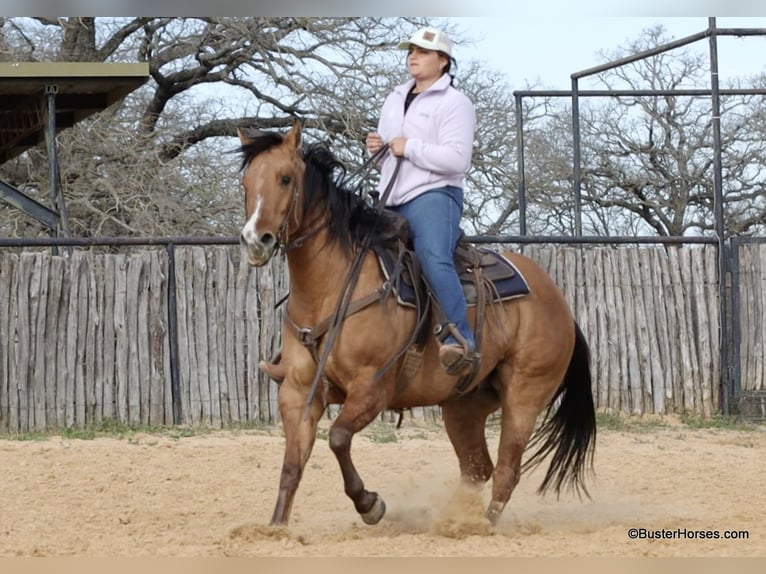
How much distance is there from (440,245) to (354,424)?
1.12 m

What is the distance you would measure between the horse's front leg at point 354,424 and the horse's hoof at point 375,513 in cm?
6

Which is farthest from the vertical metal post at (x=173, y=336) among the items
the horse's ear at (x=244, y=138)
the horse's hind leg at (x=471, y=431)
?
the horse's ear at (x=244, y=138)

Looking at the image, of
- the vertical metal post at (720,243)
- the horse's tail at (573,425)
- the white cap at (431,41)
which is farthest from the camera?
the vertical metal post at (720,243)

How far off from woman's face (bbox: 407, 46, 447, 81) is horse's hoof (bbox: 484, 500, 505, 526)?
247 centimetres

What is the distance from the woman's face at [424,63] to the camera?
255 inches

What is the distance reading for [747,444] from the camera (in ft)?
35.6

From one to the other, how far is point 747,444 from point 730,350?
164 cm

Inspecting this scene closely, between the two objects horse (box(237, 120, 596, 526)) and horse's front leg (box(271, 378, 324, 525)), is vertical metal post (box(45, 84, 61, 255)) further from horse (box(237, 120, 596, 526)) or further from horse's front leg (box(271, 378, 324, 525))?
horse's front leg (box(271, 378, 324, 525))

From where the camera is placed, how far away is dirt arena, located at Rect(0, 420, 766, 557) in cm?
574

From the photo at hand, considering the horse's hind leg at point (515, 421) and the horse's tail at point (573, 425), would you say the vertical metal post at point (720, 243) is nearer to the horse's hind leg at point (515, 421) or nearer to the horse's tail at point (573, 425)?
the horse's tail at point (573, 425)

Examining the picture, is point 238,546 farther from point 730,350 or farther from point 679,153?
point 679,153

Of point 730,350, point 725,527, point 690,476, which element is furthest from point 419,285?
point 730,350

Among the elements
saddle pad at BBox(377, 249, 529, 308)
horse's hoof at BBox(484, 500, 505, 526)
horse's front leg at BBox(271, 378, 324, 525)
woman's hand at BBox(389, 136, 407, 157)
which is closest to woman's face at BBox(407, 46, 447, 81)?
woman's hand at BBox(389, 136, 407, 157)

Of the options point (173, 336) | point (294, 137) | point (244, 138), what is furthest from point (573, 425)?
point (173, 336)
